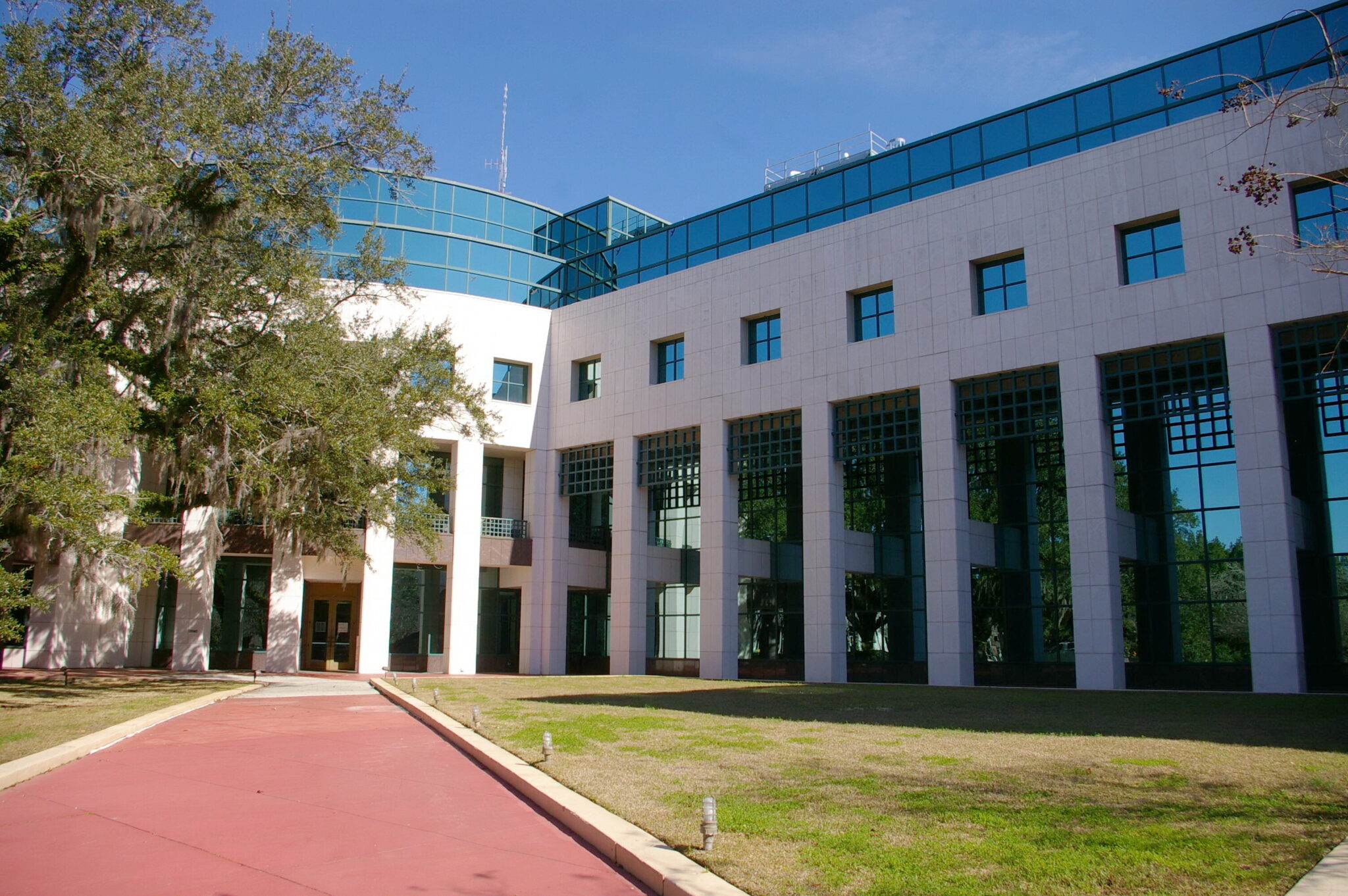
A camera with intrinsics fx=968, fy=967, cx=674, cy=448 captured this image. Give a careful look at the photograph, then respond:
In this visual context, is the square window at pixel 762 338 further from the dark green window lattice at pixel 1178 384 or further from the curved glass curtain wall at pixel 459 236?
the curved glass curtain wall at pixel 459 236

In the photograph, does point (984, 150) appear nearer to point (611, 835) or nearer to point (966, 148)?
point (966, 148)

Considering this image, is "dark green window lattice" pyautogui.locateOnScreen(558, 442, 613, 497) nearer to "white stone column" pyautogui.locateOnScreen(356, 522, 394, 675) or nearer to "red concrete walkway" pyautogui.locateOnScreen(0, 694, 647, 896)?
"white stone column" pyautogui.locateOnScreen(356, 522, 394, 675)

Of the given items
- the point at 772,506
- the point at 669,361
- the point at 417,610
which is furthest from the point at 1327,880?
the point at 417,610

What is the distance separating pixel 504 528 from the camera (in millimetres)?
40000

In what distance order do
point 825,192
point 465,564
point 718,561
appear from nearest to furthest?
point 718,561
point 825,192
point 465,564

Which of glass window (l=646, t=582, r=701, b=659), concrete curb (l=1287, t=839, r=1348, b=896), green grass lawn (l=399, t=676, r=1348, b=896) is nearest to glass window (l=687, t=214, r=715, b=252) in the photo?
glass window (l=646, t=582, r=701, b=659)

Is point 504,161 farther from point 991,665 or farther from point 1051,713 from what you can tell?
point 1051,713

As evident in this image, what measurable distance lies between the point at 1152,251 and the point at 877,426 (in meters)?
9.18

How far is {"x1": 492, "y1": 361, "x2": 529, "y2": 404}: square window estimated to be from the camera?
39500 millimetres

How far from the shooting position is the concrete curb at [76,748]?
10758 mm

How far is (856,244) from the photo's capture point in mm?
31484

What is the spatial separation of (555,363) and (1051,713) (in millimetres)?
27422

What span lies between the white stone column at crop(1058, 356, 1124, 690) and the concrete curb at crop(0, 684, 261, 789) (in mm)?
21215

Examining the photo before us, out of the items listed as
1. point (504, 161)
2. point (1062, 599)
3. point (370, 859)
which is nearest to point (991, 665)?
point (1062, 599)
